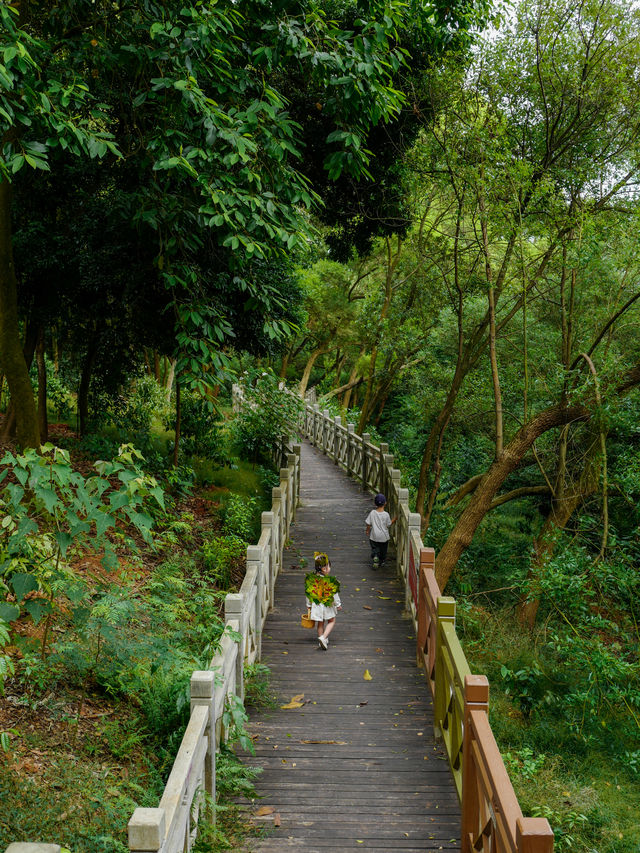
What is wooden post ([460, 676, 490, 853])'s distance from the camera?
541 centimetres

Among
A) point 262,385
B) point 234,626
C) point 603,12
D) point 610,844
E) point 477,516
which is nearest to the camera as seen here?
point 234,626

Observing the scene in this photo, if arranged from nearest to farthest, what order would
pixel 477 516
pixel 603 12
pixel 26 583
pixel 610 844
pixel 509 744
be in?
1. pixel 26 583
2. pixel 610 844
3. pixel 509 744
4. pixel 603 12
5. pixel 477 516

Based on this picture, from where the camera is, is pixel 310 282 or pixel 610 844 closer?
pixel 610 844

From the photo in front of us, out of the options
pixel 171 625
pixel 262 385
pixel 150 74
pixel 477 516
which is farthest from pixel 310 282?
pixel 171 625

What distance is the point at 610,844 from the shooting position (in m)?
7.82

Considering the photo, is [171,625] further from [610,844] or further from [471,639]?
[471,639]

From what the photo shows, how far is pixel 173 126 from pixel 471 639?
10112mm

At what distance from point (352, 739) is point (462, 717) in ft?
5.03

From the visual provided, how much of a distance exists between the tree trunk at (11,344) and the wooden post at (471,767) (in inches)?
229

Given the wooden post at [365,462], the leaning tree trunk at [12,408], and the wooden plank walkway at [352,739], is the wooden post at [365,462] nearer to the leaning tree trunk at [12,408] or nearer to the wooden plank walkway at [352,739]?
the wooden plank walkway at [352,739]

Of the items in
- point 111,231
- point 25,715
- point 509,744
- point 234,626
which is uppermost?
point 111,231

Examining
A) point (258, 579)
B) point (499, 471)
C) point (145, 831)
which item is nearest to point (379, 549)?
point (499, 471)

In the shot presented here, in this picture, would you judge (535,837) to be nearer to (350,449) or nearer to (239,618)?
(239,618)

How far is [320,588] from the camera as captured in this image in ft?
29.8
